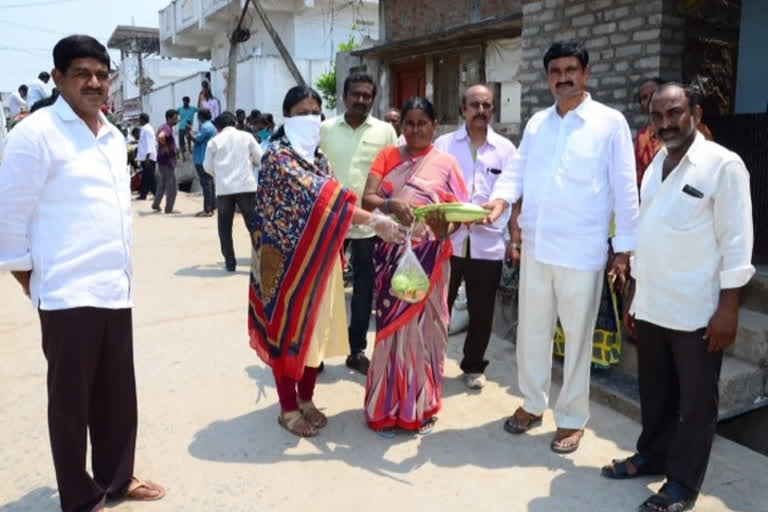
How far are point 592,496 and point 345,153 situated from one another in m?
2.57

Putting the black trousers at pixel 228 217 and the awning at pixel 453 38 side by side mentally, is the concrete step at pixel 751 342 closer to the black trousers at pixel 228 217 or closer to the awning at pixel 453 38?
the black trousers at pixel 228 217

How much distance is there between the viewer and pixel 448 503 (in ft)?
9.43

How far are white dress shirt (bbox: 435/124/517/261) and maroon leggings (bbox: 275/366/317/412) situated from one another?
1.21m

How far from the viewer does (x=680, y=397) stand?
2820 mm

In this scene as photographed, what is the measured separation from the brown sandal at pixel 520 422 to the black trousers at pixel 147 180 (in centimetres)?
1273

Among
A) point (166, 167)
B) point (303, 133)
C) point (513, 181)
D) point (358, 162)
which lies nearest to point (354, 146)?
point (358, 162)

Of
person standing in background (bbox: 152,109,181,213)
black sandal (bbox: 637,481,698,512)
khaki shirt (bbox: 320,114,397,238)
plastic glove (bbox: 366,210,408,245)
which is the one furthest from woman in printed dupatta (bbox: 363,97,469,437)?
person standing in background (bbox: 152,109,181,213)

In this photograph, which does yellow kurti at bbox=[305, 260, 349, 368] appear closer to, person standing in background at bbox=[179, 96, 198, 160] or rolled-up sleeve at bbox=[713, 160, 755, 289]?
rolled-up sleeve at bbox=[713, 160, 755, 289]

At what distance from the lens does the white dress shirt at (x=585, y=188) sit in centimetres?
309

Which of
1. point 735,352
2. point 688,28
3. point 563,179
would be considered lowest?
point 735,352

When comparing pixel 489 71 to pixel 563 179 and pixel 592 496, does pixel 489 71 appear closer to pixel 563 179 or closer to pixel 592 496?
pixel 563 179

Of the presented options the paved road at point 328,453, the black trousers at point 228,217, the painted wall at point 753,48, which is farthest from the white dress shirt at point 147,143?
the painted wall at point 753,48

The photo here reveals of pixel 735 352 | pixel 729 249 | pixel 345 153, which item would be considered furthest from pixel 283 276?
pixel 735 352

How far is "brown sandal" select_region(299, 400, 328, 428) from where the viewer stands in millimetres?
3601
